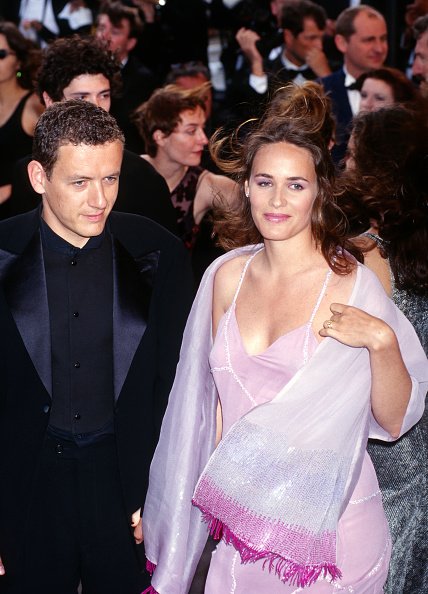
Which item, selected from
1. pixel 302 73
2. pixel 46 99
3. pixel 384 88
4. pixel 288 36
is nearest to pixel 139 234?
pixel 46 99

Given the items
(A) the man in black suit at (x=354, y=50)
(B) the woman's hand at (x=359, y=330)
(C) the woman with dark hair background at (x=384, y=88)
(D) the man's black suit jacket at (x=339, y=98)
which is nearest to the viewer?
(B) the woman's hand at (x=359, y=330)

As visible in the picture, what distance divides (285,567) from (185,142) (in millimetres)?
3209

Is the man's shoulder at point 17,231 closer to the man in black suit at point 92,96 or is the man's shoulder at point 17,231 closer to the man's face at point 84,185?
the man's face at point 84,185

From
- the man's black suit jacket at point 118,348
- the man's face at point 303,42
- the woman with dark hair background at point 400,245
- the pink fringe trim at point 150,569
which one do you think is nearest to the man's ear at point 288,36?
the man's face at point 303,42

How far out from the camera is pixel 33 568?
2945 millimetres

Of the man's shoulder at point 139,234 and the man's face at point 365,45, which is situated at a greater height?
the man's shoulder at point 139,234

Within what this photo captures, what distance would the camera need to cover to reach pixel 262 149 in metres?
2.88

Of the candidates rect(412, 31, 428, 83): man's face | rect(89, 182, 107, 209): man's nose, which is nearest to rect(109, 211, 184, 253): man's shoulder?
rect(89, 182, 107, 209): man's nose

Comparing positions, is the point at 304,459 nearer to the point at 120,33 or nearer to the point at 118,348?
the point at 118,348

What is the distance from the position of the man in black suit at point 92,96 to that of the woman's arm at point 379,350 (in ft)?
5.47

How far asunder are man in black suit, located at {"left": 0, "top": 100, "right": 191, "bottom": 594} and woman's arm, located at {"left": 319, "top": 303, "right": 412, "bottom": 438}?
0.64m

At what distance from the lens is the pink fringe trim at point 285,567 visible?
8.60 ft

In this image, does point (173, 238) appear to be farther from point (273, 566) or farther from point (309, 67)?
point (309, 67)

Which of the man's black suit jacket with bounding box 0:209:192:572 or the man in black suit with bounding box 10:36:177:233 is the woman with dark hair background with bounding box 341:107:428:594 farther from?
the man in black suit with bounding box 10:36:177:233
